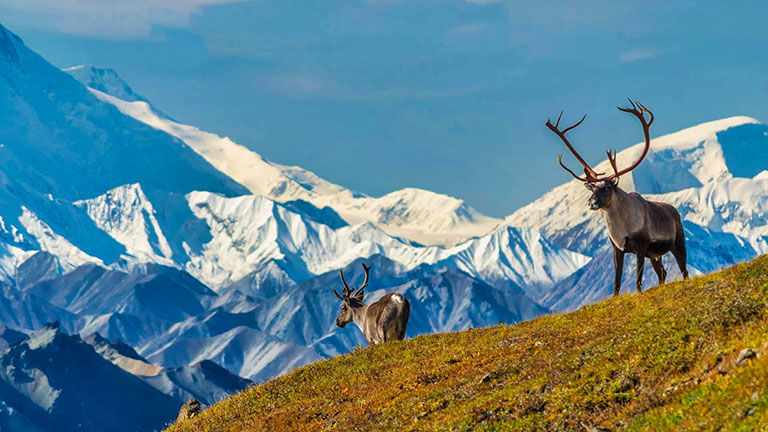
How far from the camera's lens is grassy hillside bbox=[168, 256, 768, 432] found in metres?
18.9

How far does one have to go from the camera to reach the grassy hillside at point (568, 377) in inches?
743

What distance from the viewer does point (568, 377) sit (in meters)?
23.3

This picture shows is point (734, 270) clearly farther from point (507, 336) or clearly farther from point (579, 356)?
point (507, 336)

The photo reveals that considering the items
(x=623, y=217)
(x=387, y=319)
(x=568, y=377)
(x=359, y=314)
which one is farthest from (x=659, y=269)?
(x=359, y=314)

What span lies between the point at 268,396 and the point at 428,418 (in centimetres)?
1138

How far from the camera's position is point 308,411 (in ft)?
100

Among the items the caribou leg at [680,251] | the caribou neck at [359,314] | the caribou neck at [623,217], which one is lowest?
the caribou neck at [359,314]

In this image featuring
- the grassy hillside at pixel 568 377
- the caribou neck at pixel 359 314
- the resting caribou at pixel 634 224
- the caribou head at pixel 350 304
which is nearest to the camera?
the grassy hillside at pixel 568 377

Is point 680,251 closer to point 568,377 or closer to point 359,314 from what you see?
point 568,377

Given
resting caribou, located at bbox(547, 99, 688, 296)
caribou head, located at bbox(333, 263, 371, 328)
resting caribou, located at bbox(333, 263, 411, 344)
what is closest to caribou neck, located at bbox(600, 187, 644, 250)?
resting caribou, located at bbox(547, 99, 688, 296)

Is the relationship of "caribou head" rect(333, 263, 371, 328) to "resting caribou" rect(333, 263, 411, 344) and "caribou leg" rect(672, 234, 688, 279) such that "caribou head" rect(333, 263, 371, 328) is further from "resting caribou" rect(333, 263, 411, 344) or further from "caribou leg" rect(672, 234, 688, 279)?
"caribou leg" rect(672, 234, 688, 279)

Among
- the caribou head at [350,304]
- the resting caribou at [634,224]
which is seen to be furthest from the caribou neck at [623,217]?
the caribou head at [350,304]

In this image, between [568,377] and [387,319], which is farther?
[387,319]

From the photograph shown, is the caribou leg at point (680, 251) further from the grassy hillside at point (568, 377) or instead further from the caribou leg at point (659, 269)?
the grassy hillside at point (568, 377)
